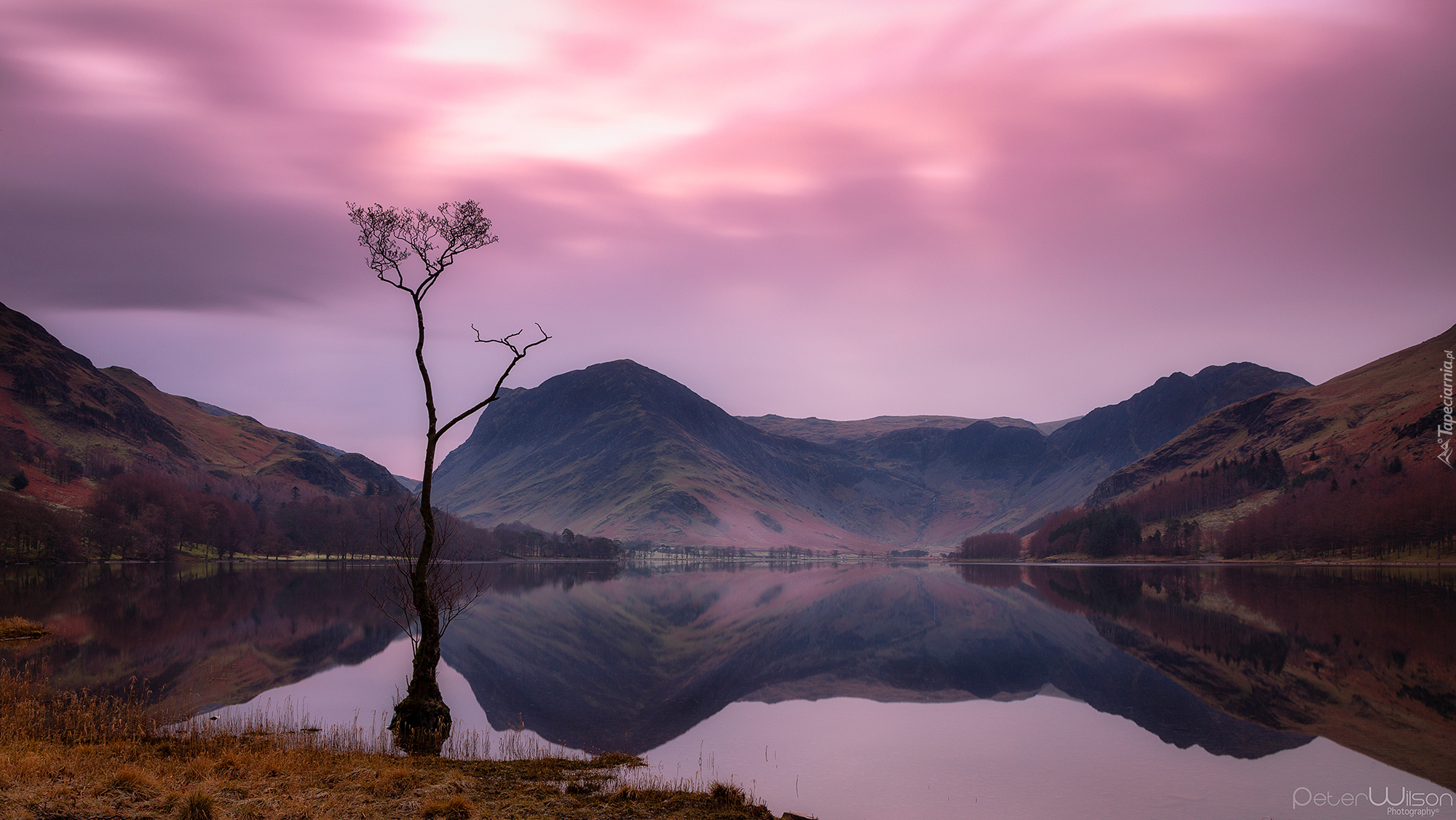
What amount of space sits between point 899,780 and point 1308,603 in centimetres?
7102

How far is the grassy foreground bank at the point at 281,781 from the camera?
1477cm

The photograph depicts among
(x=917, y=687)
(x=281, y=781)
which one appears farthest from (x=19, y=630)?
(x=917, y=687)

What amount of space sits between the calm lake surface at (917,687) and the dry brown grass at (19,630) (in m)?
2.80

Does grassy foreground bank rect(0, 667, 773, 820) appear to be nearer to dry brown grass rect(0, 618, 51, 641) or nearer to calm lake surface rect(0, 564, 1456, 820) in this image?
calm lake surface rect(0, 564, 1456, 820)

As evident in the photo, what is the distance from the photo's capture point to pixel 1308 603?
252ft

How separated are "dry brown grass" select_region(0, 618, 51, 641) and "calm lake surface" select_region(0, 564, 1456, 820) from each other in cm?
280

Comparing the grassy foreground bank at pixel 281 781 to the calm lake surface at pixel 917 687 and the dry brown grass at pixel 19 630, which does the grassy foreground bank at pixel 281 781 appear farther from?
the dry brown grass at pixel 19 630

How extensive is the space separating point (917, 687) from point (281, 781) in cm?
2890

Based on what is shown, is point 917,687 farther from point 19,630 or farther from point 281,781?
point 19,630

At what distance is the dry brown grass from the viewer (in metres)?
48.3

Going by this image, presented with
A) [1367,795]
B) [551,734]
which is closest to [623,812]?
[551,734]

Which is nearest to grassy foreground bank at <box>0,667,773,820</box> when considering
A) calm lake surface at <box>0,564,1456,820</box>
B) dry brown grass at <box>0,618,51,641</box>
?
calm lake surface at <box>0,564,1456,820</box>

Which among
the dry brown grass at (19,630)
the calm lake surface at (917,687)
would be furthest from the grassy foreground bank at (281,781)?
the dry brown grass at (19,630)

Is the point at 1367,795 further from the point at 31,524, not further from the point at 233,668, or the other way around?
the point at 31,524
